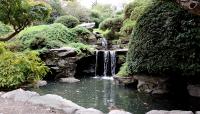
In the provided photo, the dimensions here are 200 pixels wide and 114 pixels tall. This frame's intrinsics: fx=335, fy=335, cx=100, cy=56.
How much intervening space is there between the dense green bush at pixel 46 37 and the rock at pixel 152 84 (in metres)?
7.58

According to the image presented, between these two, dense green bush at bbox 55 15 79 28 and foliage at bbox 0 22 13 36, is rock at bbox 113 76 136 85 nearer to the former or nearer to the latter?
dense green bush at bbox 55 15 79 28

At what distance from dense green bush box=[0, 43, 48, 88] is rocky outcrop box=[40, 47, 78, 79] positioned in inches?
245

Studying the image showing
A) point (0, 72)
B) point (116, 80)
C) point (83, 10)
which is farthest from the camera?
point (83, 10)

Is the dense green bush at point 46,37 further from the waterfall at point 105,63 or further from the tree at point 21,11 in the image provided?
the tree at point 21,11

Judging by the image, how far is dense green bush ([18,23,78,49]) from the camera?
20.9m

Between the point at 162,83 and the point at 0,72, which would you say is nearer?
the point at 0,72

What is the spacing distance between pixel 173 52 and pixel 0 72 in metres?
7.04

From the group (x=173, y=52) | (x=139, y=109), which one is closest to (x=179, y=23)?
(x=173, y=52)

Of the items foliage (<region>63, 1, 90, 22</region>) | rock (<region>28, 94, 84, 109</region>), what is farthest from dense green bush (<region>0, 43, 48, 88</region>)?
foliage (<region>63, 1, 90, 22</region>)

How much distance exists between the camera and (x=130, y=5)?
75.9 feet

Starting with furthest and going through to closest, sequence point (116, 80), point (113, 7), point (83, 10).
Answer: point (113, 7)
point (83, 10)
point (116, 80)

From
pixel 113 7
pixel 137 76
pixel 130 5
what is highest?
pixel 113 7

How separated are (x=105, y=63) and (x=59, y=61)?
3414mm

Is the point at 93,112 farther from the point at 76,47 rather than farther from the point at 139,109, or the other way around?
the point at 76,47
